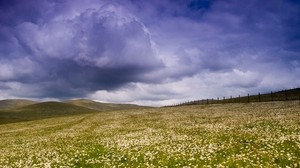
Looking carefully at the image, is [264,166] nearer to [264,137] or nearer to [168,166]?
[168,166]

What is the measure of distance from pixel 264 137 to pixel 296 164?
8.98 m

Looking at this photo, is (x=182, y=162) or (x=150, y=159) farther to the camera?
(x=150, y=159)

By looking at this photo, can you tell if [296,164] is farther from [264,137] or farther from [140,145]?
[140,145]

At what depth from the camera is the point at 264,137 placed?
24609 mm

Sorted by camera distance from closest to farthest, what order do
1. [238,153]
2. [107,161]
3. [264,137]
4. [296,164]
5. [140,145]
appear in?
[296,164]
[238,153]
[107,161]
[264,137]
[140,145]

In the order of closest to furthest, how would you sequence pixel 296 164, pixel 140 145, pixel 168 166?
1. pixel 296 164
2. pixel 168 166
3. pixel 140 145

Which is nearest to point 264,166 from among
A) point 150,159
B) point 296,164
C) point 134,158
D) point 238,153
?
point 296,164

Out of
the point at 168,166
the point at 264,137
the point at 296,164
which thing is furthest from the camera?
the point at 264,137

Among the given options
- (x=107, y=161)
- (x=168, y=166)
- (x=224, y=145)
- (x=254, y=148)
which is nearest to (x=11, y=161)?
(x=107, y=161)

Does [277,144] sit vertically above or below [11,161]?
above

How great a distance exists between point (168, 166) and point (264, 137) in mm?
9926

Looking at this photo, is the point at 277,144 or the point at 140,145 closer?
the point at 277,144

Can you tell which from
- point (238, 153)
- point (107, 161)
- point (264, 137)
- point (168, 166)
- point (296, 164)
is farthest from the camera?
point (264, 137)

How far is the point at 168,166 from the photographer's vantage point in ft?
60.0
